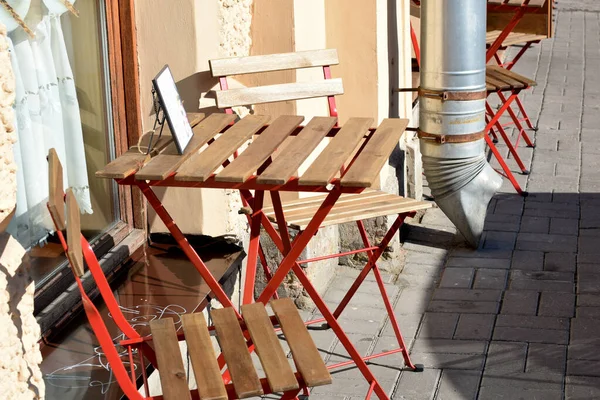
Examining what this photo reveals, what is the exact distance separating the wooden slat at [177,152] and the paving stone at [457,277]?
6.30ft

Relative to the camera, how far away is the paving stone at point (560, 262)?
5.66 metres

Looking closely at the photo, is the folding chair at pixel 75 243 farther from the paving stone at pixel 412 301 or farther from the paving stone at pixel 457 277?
the paving stone at pixel 457 277

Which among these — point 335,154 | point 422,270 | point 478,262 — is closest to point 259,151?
point 335,154

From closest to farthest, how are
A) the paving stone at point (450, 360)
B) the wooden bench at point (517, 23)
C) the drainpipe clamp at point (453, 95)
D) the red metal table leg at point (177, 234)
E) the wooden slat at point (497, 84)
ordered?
the red metal table leg at point (177, 234) < the paving stone at point (450, 360) < the drainpipe clamp at point (453, 95) < the wooden slat at point (497, 84) < the wooden bench at point (517, 23)

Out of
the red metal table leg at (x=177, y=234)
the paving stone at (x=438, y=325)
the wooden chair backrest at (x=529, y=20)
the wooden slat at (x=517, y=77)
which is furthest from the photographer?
the wooden chair backrest at (x=529, y=20)

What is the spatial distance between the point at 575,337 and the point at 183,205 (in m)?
1.97

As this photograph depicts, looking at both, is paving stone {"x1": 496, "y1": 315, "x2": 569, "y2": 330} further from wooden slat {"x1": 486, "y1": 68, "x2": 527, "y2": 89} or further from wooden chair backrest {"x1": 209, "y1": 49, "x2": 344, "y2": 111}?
wooden slat {"x1": 486, "y1": 68, "x2": 527, "y2": 89}

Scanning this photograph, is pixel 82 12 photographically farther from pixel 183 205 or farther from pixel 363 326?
pixel 363 326

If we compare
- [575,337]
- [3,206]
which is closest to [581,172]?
[575,337]

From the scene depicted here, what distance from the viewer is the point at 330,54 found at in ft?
16.0

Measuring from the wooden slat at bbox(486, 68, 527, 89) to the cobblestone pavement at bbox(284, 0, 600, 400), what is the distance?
0.72 m

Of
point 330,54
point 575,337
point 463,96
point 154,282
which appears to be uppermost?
point 330,54

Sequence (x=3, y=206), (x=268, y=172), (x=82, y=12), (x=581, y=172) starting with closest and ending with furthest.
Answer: (x=3, y=206)
(x=268, y=172)
(x=82, y=12)
(x=581, y=172)

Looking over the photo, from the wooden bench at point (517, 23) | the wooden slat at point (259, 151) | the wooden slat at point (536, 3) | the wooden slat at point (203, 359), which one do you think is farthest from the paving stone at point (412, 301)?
the wooden slat at point (536, 3)
